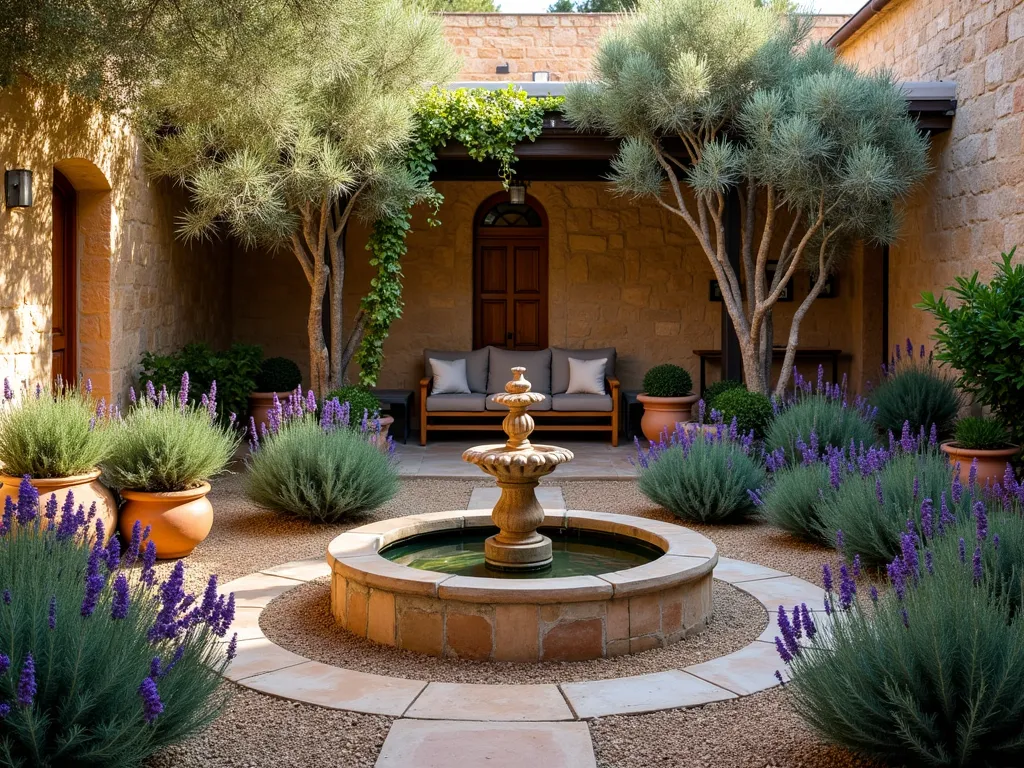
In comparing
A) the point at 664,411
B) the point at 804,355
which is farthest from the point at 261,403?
the point at 804,355

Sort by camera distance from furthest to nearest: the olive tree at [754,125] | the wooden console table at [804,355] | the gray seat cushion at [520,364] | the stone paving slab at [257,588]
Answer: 1. the wooden console table at [804,355]
2. the gray seat cushion at [520,364]
3. the olive tree at [754,125]
4. the stone paving slab at [257,588]

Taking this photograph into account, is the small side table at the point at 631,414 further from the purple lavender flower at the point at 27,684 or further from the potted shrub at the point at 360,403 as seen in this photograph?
the purple lavender flower at the point at 27,684

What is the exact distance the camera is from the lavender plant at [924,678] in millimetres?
2762

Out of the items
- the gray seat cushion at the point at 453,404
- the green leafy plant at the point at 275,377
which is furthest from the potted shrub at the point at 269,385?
the gray seat cushion at the point at 453,404

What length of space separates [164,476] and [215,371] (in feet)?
10.3

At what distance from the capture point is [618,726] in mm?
3418

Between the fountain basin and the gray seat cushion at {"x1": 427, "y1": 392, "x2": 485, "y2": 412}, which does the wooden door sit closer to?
the gray seat cushion at {"x1": 427, "y1": 392, "x2": 485, "y2": 412}

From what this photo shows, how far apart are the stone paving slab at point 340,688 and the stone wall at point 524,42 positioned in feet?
37.0

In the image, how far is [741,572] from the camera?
5.40 m

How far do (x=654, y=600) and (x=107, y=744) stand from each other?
226 cm

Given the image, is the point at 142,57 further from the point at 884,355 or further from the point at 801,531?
the point at 884,355

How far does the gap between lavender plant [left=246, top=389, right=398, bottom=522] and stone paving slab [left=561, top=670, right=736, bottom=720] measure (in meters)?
2.94

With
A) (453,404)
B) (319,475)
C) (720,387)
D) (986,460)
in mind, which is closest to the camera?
(986,460)

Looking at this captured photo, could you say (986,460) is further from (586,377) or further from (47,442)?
(47,442)
